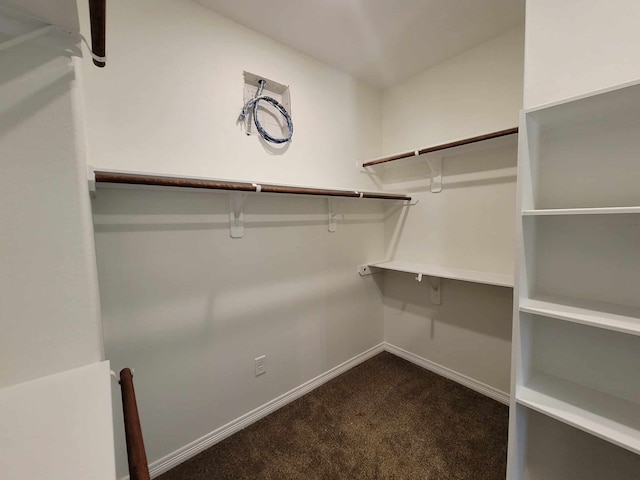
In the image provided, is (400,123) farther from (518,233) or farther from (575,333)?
(575,333)

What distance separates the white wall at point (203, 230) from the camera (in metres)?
1.24

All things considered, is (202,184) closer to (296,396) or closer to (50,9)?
(50,9)

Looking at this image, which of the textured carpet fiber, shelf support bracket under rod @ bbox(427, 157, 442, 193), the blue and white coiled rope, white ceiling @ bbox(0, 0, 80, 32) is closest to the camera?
white ceiling @ bbox(0, 0, 80, 32)

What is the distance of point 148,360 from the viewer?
133 centimetres

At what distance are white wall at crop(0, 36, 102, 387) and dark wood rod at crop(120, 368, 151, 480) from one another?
0.15m

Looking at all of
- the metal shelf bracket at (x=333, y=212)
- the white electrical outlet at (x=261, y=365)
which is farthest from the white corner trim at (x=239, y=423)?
the metal shelf bracket at (x=333, y=212)

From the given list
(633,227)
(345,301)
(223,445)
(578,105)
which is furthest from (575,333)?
(223,445)

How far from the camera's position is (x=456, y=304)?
2.05 meters

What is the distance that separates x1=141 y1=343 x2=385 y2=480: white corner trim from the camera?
139cm

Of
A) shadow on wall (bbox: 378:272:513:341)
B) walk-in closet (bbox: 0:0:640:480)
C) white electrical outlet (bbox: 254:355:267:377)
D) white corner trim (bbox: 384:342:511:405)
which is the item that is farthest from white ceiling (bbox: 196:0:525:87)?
white corner trim (bbox: 384:342:511:405)

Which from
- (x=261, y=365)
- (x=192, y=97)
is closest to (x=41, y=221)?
(x=192, y=97)

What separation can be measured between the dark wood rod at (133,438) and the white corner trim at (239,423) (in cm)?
104

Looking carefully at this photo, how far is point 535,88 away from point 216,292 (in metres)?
1.83

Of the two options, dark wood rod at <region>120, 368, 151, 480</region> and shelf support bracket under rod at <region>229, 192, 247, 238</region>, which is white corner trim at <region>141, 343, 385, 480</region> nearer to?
dark wood rod at <region>120, 368, 151, 480</region>
